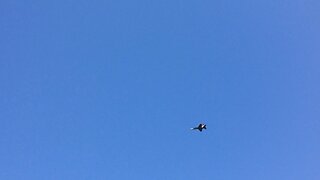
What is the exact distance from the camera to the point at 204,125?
293 feet
